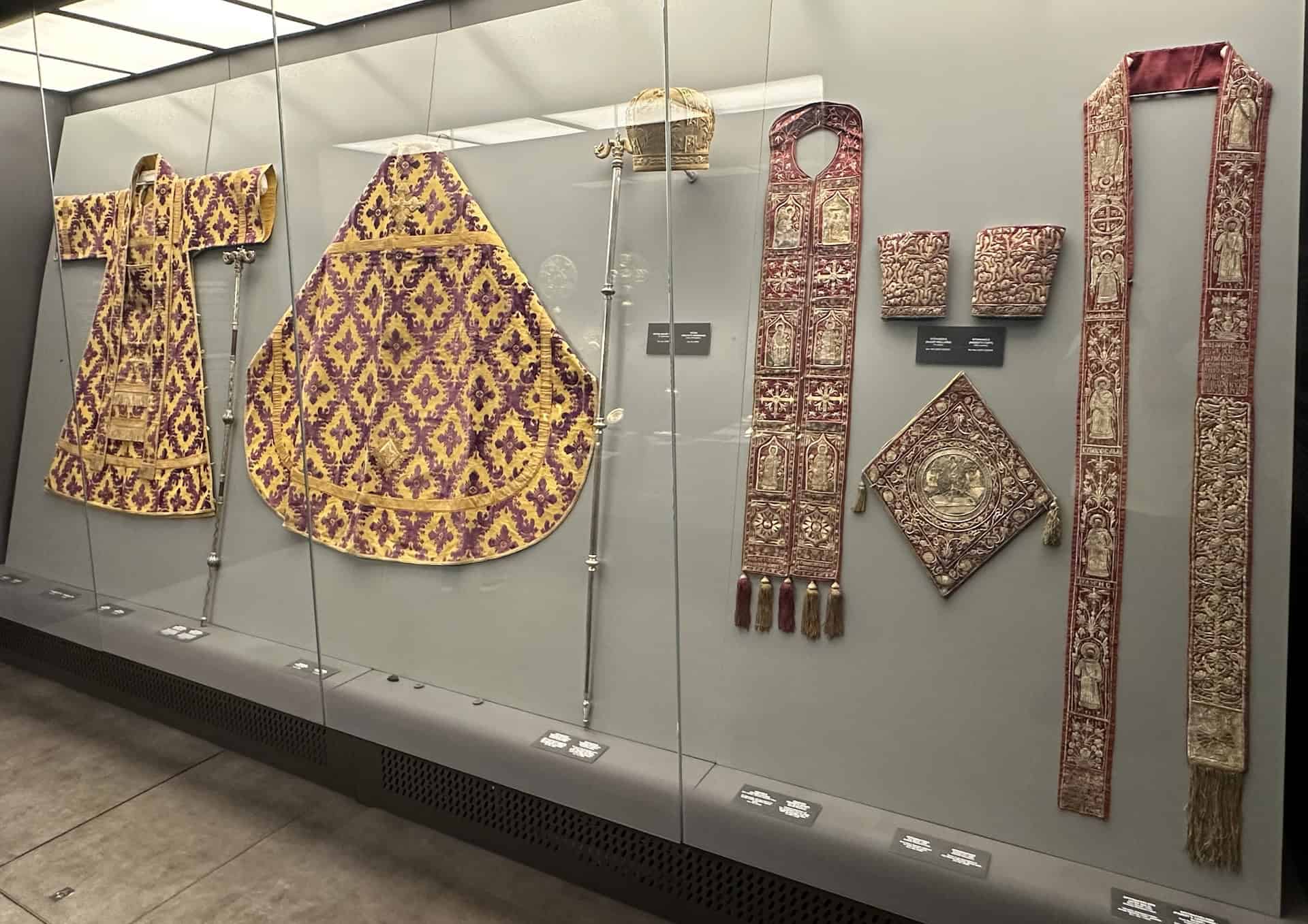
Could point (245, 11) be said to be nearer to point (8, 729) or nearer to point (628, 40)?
point (628, 40)

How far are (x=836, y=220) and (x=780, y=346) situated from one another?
0.31 metres

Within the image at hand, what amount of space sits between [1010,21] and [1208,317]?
2.32ft

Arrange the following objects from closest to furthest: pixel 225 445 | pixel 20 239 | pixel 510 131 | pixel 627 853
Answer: pixel 627 853 → pixel 510 131 → pixel 225 445 → pixel 20 239

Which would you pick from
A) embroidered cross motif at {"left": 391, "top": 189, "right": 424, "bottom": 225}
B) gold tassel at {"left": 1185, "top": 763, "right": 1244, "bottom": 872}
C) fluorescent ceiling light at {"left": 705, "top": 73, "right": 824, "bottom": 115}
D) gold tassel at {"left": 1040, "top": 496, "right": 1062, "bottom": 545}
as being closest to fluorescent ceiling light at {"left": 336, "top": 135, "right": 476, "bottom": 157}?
embroidered cross motif at {"left": 391, "top": 189, "right": 424, "bottom": 225}

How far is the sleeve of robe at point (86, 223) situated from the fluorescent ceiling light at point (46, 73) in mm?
386

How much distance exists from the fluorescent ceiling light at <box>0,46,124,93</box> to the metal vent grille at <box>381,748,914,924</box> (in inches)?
104

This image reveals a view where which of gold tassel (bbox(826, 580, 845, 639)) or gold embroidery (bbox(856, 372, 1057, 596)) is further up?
gold embroidery (bbox(856, 372, 1057, 596))

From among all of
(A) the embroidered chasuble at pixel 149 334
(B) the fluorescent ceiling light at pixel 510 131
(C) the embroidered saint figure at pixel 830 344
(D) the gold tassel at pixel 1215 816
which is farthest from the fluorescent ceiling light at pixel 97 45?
(D) the gold tassel at pixel 1215 816

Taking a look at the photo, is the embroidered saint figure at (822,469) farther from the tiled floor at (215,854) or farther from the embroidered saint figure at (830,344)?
the tiled floor at (215,854)

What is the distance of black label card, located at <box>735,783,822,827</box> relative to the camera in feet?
6.49

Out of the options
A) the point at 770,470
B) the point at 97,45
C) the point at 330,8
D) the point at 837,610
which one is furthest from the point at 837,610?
the point at 97,45

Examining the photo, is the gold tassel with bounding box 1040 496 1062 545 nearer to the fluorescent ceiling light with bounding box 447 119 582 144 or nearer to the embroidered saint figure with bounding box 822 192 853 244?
the embroidered saint figure with bounding box 822 192 853 244

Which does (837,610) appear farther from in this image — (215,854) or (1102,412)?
(215,854)

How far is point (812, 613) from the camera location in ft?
6.68
